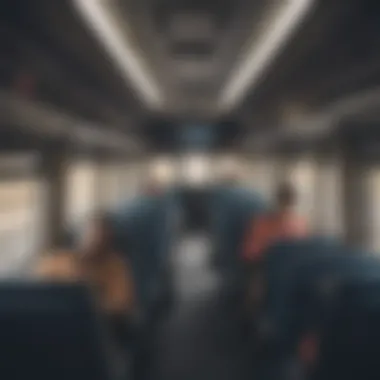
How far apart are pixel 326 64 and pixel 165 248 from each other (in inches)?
175

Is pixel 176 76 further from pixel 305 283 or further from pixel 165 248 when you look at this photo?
pixel 305 283

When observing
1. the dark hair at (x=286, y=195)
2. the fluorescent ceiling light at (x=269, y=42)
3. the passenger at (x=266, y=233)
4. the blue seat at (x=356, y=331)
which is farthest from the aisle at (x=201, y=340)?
the blue seat at (x=356, y=331)

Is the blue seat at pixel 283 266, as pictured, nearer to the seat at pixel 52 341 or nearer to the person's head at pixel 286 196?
the person's head at pixel 286 196

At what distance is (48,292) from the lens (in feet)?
9.65

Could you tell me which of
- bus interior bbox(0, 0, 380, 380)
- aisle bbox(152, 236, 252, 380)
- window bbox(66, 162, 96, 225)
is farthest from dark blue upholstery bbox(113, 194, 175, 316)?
aisle bbox(152, 236, 252, 380)

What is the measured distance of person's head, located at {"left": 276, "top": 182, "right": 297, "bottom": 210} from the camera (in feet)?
20.8

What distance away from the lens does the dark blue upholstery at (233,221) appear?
791 centimetres

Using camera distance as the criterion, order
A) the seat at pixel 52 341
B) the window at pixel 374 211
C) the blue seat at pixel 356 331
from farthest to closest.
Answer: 1. the window at pixel 374 211
2. the blue seat at pixel 356 331
3. the seat at pixel 52 341

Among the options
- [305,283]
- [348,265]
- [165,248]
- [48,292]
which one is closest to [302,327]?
[305,283]

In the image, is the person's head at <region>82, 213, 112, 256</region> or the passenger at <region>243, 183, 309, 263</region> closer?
the person's head at <region>82, 213, 112, 256</region>

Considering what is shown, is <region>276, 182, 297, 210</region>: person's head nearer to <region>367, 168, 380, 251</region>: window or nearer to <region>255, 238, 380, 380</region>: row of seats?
<region>255, 238, 380, 380</region>: row of seats

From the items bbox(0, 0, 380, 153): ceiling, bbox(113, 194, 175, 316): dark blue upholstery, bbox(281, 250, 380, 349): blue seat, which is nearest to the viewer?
bbox(0, 0, 380, 153): ceiling

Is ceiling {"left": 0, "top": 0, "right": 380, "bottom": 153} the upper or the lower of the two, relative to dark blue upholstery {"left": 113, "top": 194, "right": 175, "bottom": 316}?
upper

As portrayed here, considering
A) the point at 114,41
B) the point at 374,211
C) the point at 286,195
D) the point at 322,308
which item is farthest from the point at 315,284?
the point at 286,195
